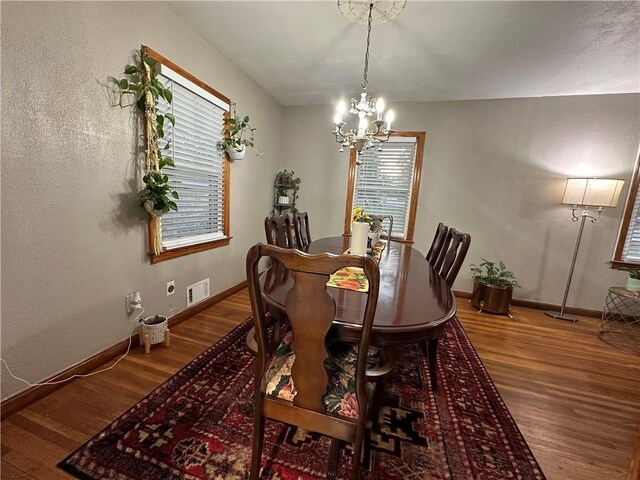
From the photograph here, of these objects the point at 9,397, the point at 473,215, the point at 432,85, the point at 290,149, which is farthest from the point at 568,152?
the point at 9,397

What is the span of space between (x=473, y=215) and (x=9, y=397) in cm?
423

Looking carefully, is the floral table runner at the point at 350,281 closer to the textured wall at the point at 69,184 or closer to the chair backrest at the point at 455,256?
the chair backrest at the point at 455,256

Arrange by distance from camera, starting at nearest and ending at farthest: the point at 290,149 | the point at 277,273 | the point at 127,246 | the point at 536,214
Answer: the point at 277,273
the point at 127,246
the point at 536,214
the point at 290,149

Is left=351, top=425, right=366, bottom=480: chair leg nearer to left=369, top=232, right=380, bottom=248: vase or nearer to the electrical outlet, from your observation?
left=369, top=232, right=380, bottom=248: vase

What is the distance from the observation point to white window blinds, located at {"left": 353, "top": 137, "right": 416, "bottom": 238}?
11.6ft

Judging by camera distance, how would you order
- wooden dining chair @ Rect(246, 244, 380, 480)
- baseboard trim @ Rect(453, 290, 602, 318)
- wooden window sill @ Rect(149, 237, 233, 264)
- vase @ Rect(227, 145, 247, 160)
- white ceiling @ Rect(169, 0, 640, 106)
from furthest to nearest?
1. baseboard trim @ Rect(453, 290, 602, 318)
2. vase @ Rect(227, 145, 247, 160)
3. wooden window sill @ Rect(149, 237, 233, 264)
4. white ceiling @ Rect(169, 0, 640, 106)
5. wooden dining chair @ Rect(246, 244, 380, 480)

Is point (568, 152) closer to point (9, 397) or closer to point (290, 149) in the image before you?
point (290, 149)

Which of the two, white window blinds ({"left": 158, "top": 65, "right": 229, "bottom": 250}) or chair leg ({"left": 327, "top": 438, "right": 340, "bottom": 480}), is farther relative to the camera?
white window blinds ({"left": 158, "top": 65, "right": 229, "bottom": 250})

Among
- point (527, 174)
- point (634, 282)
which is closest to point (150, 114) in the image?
point (527, 174)

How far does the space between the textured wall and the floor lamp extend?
13.2 feet

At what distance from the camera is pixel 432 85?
9.49 ft

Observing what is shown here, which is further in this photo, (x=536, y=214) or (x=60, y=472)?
(x=536, y=214)

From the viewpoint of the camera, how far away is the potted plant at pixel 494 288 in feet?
9.59

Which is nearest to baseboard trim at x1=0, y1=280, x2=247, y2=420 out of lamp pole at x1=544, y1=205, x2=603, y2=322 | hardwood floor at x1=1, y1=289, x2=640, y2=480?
hardwood floor at x1=1, y1=289, x2=640, y2=480
